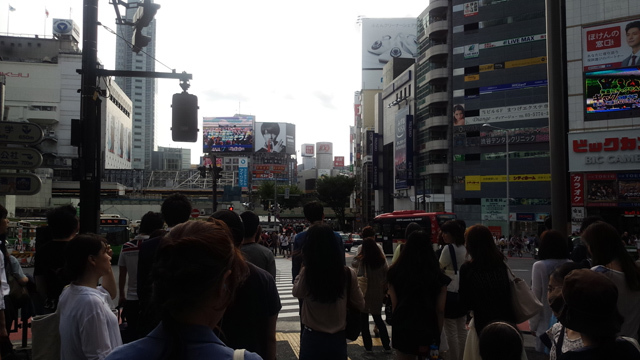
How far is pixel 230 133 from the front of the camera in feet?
350

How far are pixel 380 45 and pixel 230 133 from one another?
123ft

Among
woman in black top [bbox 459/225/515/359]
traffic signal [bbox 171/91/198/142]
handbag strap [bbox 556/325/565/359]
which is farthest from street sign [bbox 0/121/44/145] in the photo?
handbag strap [bbox 556/325/565/359]

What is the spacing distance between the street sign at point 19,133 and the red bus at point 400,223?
26601mm

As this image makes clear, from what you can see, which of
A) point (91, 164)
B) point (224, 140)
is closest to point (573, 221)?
point (91, 164)

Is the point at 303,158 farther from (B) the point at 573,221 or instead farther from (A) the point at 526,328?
(A) the point at 526,328

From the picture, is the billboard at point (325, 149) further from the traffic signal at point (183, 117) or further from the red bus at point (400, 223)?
the traffic signal at point (183, 117)

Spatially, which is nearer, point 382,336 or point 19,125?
point 382,336

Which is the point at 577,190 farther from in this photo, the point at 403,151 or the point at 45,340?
the point at 45,340

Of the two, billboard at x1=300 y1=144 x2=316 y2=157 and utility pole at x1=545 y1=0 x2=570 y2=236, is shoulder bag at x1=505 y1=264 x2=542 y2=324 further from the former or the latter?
billboard at x1=300 y1=144 x2=316 y2=157

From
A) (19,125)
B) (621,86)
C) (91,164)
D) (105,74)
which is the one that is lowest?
(91,164)

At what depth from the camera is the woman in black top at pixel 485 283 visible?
457 cm

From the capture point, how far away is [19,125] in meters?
7.95

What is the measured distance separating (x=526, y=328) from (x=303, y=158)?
172 metres

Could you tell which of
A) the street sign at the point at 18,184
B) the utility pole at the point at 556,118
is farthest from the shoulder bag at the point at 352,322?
the street sign at the point at 18,184
